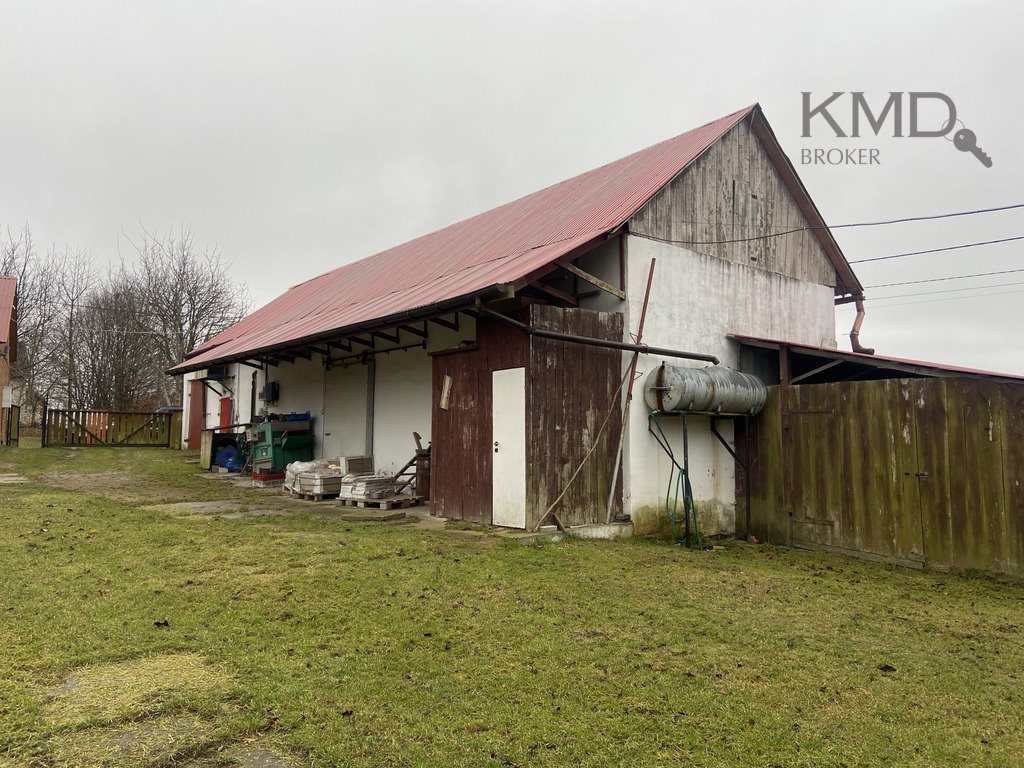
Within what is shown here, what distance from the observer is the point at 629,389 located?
902 centimetres

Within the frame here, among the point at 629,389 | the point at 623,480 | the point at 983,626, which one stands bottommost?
the point at 983,626

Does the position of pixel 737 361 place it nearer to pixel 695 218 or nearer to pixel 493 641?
pixel 695 218

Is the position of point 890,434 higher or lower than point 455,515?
higher

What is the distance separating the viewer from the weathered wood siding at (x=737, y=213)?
397 inches

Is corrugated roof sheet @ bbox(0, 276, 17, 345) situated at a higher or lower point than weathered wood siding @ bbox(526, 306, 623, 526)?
higher

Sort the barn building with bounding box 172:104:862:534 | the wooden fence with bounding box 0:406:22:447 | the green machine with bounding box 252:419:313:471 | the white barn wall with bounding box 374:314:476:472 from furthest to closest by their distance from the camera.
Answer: the wooden fence with bounding box 0:406:22:447, the green machine with bounding box 252:419:313:471, the white barn wall with bounding box 374:314:476:472, the barn building with bounding box 172:104:862:534

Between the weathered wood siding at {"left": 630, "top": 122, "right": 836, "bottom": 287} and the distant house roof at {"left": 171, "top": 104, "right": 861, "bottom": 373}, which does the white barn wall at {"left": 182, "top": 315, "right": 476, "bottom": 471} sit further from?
the weathered wood siding at {"left": 630, "top": 122, "right": 836, "bottom": 287}

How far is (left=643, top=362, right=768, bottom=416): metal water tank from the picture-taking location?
29.2ft

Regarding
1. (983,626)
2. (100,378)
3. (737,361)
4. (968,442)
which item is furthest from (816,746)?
(100,378)

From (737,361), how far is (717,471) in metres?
1.83

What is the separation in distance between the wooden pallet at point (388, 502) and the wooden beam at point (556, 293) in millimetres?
3954

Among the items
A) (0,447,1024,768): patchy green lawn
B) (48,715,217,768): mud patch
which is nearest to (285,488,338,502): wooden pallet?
(0,447,1024,768): patchy green lawn

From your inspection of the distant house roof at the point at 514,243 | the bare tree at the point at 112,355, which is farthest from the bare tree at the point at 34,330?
the distant house roof at the point at 514,243

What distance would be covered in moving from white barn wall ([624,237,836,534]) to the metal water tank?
0.27 meters
